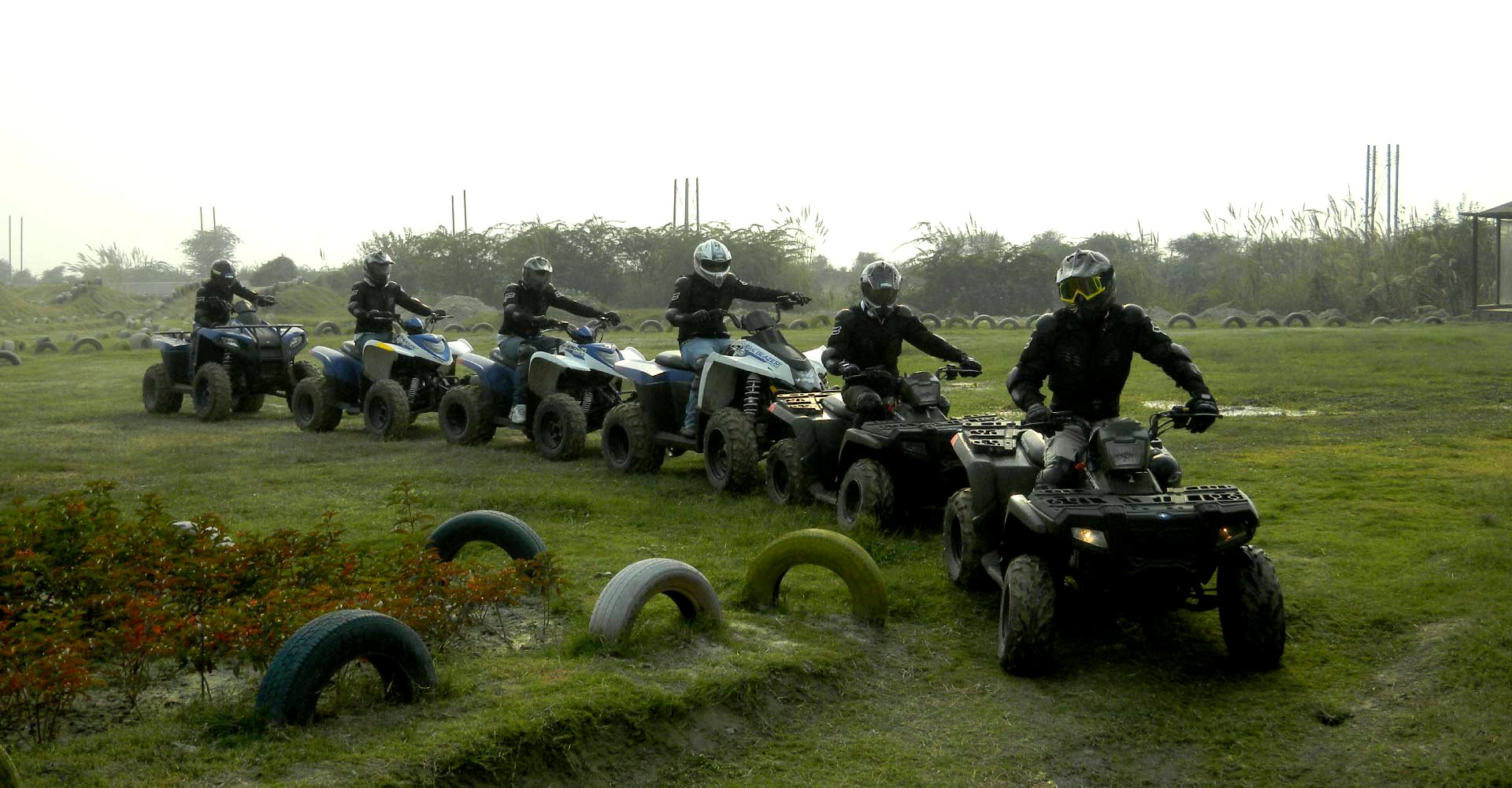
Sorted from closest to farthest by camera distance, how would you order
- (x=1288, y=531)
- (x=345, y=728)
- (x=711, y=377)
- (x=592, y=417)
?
(x=345, y=728), (x=1288, y=531), (x=711, y=377), (x=592, y=417)

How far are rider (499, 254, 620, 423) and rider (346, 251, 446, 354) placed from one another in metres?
1.53

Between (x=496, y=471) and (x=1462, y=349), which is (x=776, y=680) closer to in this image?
(x=496, y=471)

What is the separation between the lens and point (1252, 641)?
6141mm

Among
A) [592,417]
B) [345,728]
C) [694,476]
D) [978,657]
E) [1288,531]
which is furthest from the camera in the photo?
[592,417]

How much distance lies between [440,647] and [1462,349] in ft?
69.5

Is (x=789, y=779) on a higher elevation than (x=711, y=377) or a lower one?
lower

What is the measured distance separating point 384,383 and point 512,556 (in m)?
8.26

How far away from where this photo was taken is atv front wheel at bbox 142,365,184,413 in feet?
59.3

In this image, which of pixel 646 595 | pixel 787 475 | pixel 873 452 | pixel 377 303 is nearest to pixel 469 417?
pixel 377 303

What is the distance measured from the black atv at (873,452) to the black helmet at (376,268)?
6943 millimetres

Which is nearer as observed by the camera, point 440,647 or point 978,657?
point 440,647

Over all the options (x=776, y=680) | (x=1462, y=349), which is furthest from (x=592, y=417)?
(x=1462, y=349)

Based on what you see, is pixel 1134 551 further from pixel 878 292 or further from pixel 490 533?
pixel 878 292

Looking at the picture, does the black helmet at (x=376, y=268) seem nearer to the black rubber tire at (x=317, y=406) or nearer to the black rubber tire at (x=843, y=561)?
the black rubber tire at (x=317, y=406)
